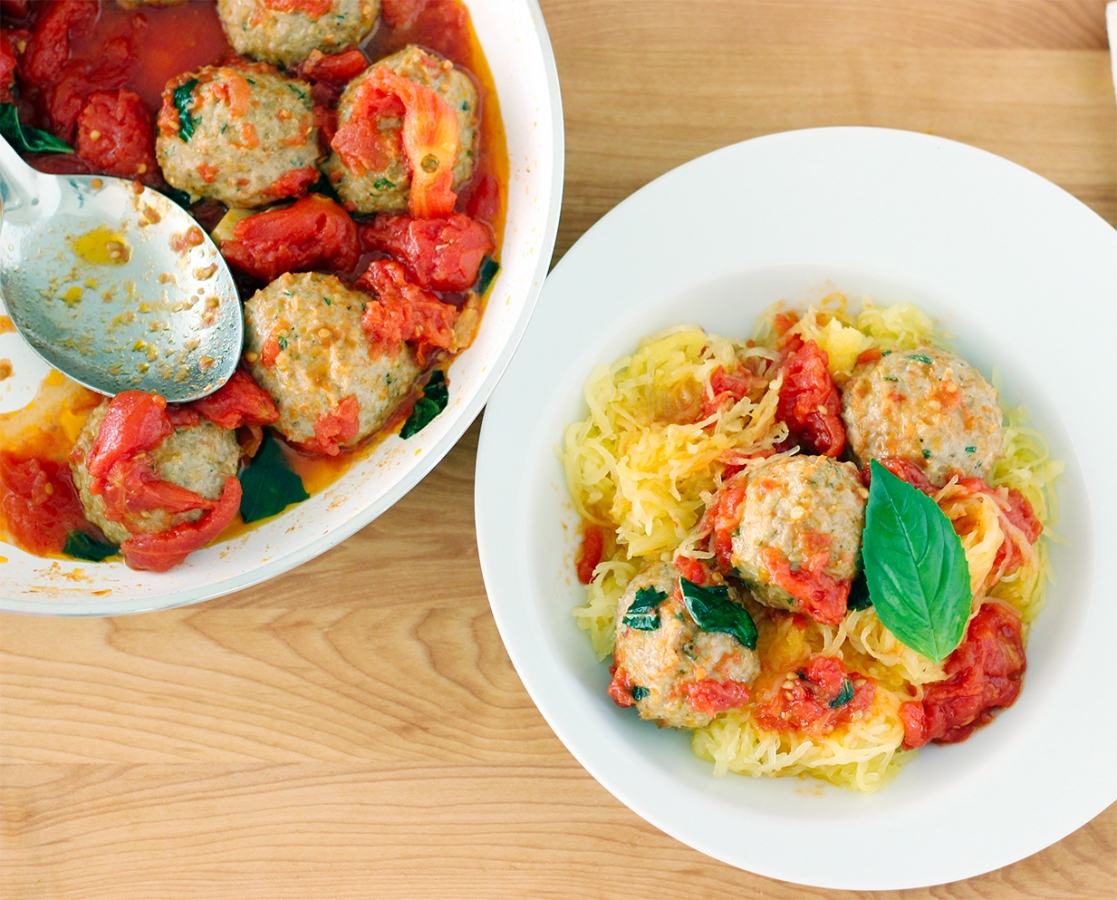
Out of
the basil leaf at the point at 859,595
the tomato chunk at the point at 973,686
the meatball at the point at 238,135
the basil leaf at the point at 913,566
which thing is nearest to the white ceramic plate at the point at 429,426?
the meatball at the point at 238,135

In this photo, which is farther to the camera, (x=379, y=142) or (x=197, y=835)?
(x=197, y=835)

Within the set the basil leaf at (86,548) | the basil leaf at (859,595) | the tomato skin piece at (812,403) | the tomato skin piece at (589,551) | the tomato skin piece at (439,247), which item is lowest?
the tomato skin piece at (589,551)

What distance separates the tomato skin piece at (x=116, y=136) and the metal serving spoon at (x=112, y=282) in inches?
2.5

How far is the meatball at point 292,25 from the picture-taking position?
281 cm

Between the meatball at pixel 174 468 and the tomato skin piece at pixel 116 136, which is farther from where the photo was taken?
the tomato skin piece at pixel 116 136

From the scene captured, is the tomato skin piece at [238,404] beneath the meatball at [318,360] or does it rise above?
beneath

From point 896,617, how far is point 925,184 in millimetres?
1432

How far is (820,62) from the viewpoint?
3387 mm

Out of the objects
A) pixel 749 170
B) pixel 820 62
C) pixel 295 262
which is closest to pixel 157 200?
pixel 295 262

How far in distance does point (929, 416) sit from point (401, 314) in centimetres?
164

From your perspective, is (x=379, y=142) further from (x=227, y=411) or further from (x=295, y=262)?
(x=227, y=411)

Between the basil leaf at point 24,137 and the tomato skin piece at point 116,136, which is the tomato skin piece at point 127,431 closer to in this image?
the tomato skin piece at point 116,136

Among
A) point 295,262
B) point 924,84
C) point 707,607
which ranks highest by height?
point 924,84

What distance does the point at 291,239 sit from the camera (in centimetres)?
288
